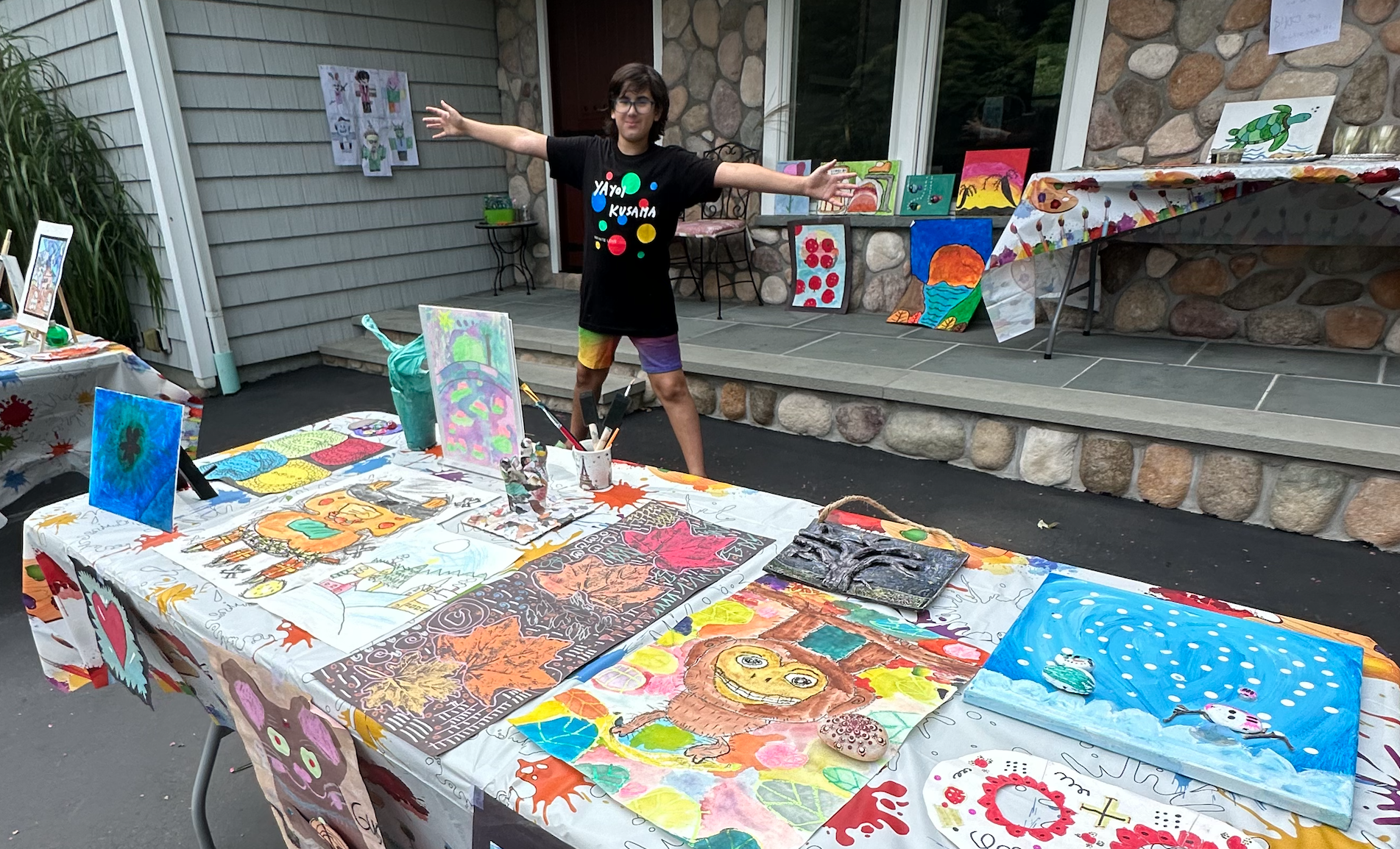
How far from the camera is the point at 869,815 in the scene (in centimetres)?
64

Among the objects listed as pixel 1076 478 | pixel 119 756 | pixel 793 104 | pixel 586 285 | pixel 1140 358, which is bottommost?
pixel 119 756

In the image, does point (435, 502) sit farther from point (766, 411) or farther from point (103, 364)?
point (766, 411)

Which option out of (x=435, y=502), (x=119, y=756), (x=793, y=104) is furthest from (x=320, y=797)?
(x=793, y=104)

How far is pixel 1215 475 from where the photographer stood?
2508 mm

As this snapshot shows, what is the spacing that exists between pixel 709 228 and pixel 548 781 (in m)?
3.92

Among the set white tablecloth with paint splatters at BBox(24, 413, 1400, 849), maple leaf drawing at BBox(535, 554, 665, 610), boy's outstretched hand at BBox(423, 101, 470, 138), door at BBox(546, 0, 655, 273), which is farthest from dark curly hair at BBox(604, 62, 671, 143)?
door at BBox(546, 0, 655, 273)

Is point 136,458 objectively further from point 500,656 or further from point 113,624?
point 500,656

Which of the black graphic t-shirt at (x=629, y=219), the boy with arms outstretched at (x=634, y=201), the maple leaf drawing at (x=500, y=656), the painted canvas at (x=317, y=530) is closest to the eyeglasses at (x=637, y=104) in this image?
the boy with arms outstretched at (x=634, y=201)

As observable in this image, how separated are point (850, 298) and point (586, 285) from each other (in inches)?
93.0

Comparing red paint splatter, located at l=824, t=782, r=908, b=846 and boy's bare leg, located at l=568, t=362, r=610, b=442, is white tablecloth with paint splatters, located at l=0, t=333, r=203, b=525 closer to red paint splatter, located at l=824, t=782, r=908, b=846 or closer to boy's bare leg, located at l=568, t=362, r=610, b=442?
boy's bare leg, located at l=568, t=362, r=610, b=442

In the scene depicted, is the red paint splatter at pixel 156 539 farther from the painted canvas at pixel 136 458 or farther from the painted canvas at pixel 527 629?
the painted canvas at pixel 527 629

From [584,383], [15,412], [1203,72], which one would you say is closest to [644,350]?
[584,383]

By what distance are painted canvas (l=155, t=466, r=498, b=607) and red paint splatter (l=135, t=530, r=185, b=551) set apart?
14 mm

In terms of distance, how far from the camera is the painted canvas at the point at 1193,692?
2.13ft
